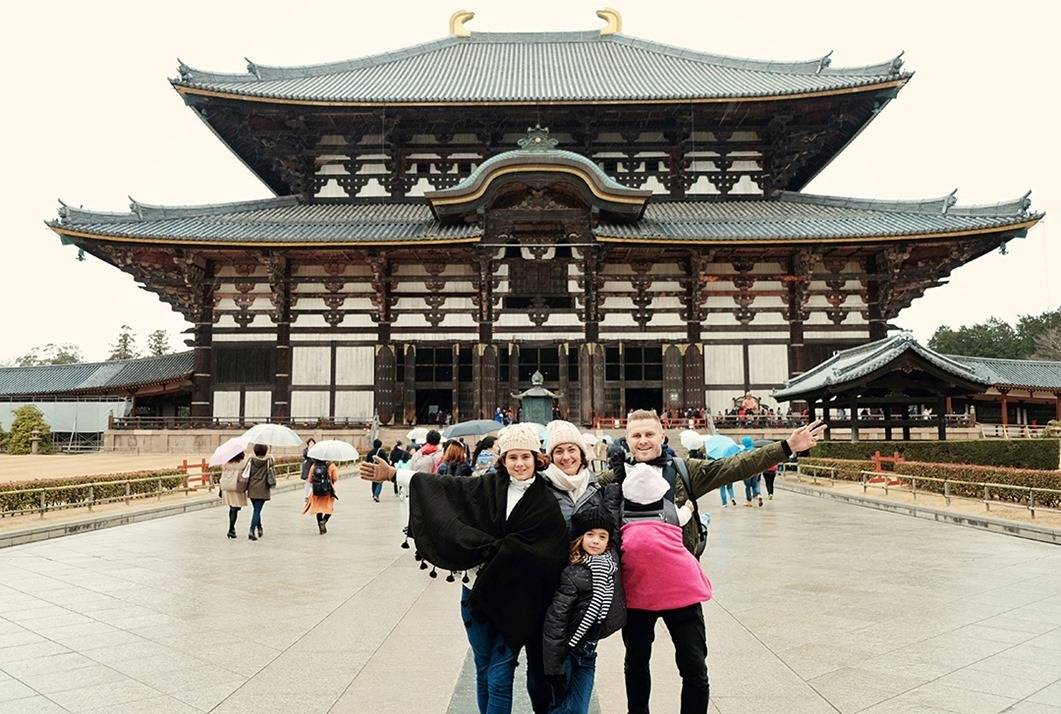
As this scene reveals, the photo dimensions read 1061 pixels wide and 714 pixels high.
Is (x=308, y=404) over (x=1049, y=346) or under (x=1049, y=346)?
under

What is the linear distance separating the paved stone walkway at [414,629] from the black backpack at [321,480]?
1.28m

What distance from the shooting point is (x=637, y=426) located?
3977 millimetres

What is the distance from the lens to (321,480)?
39.3ft

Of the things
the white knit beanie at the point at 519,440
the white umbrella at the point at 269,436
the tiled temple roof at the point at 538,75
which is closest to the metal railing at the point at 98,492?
the white umbrella at the point at 269,436

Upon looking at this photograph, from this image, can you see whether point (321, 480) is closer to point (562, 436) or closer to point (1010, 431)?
point (562, 436)

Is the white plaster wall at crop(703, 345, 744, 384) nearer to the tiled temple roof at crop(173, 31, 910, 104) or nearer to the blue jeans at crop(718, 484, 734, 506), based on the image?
the tiled temple roof at crop(173, 31, 910, 104)

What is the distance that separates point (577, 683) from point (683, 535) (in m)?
1.03

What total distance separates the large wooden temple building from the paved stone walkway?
53.8 ft

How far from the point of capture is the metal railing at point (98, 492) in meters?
12.9

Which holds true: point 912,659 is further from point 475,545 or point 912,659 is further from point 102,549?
point 102,549

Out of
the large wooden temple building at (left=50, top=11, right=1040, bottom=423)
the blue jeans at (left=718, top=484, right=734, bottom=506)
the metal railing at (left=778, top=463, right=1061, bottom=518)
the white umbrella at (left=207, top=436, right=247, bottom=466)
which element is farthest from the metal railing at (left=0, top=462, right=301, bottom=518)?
the metal railing at (left=778, top=463, right=1061, bottom=518)

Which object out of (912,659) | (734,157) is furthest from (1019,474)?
(734,157)

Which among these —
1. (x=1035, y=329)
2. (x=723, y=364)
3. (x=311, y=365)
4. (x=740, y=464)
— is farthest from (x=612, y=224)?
(x=1035, y=329)

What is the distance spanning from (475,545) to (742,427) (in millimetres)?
23381
